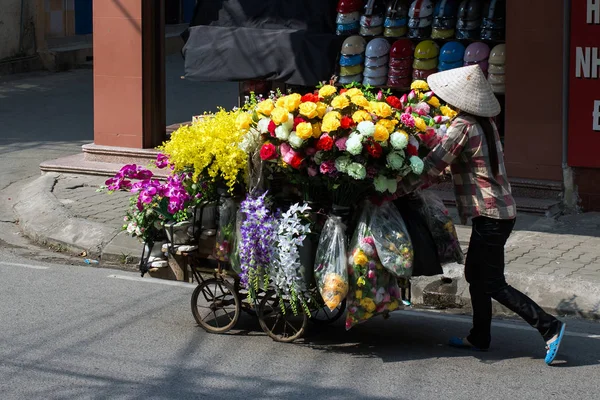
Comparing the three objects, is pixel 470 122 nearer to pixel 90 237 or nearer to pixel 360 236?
pixel 360 236

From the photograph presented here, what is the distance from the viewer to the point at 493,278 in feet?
20.5

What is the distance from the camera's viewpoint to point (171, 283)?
8094 mm

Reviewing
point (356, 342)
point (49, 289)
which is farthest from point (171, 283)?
point (356, 342)

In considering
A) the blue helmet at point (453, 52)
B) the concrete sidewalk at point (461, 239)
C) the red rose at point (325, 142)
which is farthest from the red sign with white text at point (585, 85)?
the red rose at point (325, 142)

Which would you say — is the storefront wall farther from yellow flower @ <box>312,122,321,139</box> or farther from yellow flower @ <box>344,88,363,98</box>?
yellow flower @ <box>312,122,321,139</box>

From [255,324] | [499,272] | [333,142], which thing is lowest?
A: [255,324]

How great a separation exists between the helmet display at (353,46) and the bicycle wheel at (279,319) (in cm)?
464

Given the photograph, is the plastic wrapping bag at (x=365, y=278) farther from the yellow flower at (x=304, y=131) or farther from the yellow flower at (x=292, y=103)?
the yellow flower at (x=292, y=103)

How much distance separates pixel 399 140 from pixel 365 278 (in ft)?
2.82

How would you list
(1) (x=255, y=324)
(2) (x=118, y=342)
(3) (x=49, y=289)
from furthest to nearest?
1. (3) (x=49, y=289)
2. (1) (x=255, y=324)
3. (2) (x=118, y=342)

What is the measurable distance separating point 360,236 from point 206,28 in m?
5.73

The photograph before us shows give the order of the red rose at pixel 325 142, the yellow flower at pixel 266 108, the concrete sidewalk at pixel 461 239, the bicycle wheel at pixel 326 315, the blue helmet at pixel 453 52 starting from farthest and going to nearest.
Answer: the blue helmet at pixel 453 52 → the concrete sidewalk at pixel 461 239 → the bicycle wheel at pixel 326 315 → the yellow flower at pixel 266 108 → the red rose at pixel 325 142

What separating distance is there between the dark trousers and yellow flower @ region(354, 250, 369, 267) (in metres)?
0.70

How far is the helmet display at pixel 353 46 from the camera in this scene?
35.9 ft
